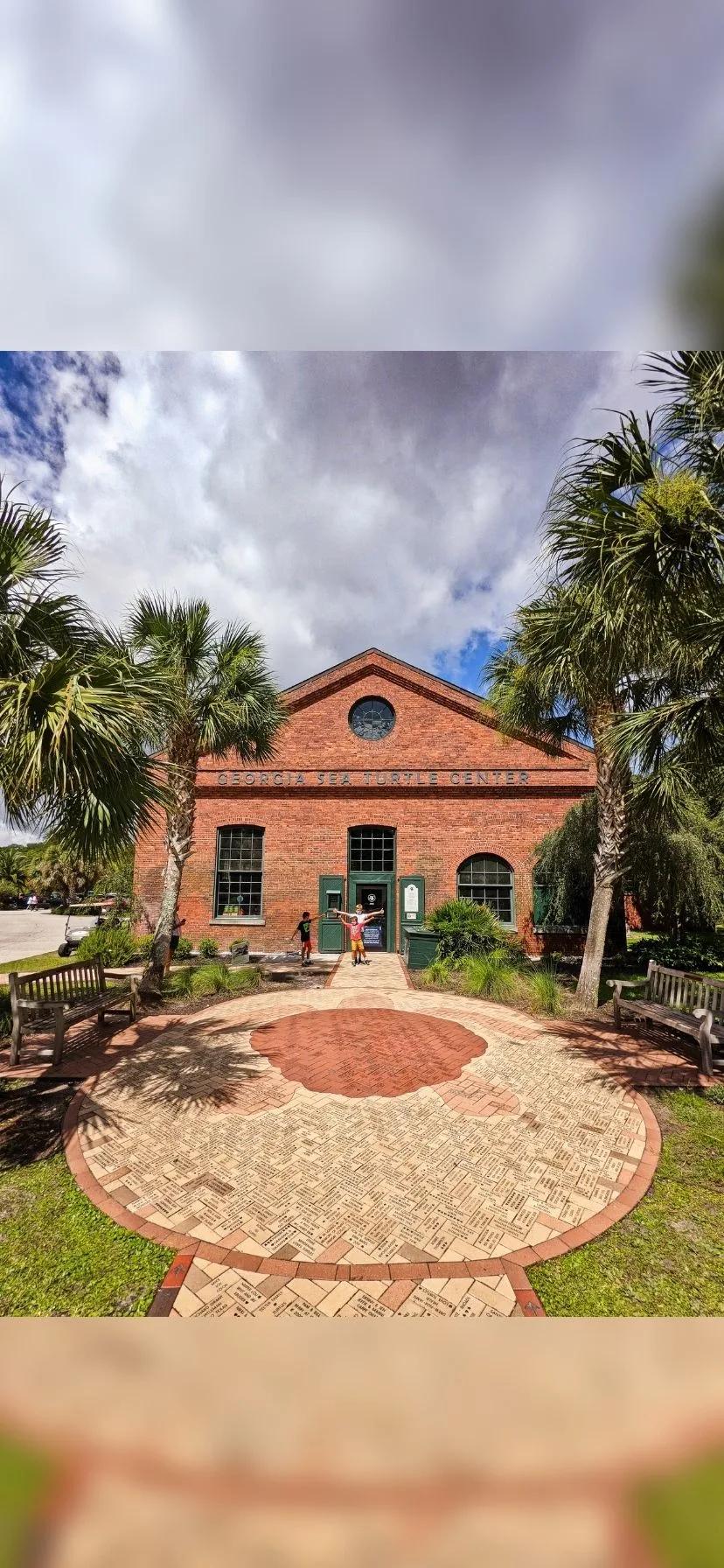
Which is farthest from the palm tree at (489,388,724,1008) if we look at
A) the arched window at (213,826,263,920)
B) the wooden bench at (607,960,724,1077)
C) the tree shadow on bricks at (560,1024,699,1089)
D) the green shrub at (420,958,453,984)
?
the arched window at (213,826,263,920)

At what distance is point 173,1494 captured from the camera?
507 mm

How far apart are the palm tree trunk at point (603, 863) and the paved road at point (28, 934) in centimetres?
1215

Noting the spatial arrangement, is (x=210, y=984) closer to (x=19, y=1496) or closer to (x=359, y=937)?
(x=359, y=937)

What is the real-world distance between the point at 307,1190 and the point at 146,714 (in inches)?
151

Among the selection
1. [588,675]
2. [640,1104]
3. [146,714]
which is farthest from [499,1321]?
[588,675]

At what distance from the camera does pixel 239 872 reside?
16453 millimetres

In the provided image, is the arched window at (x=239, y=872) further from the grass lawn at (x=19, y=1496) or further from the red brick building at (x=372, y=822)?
the grass lawn at (x=19, y=1496)

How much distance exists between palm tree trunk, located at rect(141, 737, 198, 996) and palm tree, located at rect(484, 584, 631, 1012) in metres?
5.92

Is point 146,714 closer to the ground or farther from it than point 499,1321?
farther from it

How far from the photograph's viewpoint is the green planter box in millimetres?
12997

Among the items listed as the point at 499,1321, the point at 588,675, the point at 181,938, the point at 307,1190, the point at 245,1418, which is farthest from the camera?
the point at 181,938

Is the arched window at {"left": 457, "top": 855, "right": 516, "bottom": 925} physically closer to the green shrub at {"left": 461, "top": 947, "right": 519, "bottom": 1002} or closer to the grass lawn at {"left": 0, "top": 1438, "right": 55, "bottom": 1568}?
the green shrub at {"left": 461, "top": 947, "right": 519, "bottom": 1002}

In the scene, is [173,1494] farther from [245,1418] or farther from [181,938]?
[181,938]

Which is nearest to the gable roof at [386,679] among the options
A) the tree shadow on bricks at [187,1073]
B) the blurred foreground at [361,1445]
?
the tree shadow on bricks at [187,1073]
